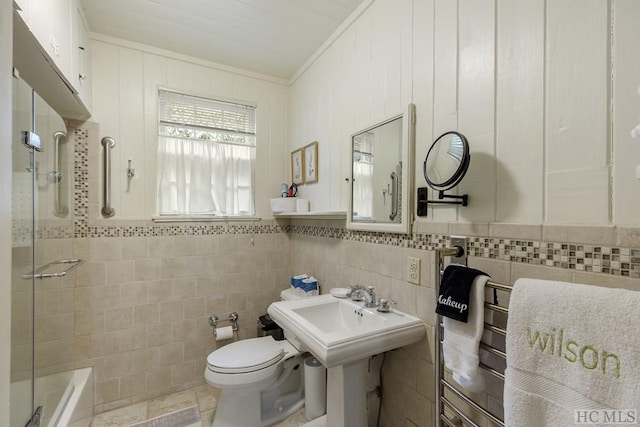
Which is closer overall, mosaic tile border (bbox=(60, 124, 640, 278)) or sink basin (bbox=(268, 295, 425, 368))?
mosaic tile border (bbox=(60, 124, 640, 278))

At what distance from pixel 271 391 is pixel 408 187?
1627mm

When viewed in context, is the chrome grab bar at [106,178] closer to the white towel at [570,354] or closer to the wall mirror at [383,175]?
→ the wall mirror at [383,175]

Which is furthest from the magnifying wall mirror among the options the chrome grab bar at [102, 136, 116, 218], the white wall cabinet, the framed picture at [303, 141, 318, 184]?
the chrome grab bar at [102, 136, 116, 218]

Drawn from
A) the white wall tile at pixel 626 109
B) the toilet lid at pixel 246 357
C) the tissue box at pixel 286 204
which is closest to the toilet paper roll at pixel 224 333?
the toilet lid at pixel 246 357

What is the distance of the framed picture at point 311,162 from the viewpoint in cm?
211

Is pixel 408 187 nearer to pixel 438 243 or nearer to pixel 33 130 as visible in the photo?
pixel 438 243

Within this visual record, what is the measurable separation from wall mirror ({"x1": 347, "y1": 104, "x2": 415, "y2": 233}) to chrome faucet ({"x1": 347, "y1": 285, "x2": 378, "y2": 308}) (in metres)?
0.32

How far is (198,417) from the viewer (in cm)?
185

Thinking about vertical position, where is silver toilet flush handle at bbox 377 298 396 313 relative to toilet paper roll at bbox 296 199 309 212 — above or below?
below

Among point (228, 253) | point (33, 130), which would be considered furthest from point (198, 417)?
point (33, 130)

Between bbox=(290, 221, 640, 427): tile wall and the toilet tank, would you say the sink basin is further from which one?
the toilet tank

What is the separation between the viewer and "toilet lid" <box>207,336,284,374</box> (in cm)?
161

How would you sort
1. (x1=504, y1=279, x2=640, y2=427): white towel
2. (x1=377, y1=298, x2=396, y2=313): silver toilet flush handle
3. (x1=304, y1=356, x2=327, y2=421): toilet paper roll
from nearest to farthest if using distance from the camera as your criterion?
(x1=504, y1=279, x2=640, y2=427): white towel < (x1=377, y1=298, x2=396, y2=313): silver toilet flush handle < (x1=304, y1=356, x2=327, y2=421): toilet paper roll

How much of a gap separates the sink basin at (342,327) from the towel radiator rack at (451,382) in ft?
0.52
